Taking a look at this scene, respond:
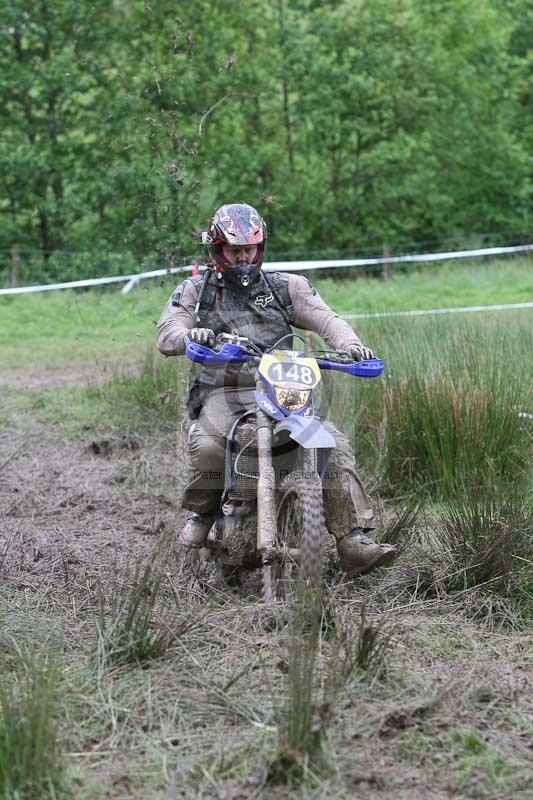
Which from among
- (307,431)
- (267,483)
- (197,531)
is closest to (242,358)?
(307,431)

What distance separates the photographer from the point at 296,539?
4852mm

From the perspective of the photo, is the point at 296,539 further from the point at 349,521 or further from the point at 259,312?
the point at 259,312

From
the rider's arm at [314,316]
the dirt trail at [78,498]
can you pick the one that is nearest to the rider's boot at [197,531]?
the dirt trail at [78,498]

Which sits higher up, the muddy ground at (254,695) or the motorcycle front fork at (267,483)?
the motorcycle front fork at (267,483)

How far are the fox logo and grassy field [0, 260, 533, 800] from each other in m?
1.23

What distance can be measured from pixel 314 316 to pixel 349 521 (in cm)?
112

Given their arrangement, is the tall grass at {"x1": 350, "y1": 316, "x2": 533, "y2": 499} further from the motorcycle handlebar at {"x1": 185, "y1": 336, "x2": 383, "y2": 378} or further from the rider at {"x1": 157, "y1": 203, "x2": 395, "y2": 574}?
the motorcycle handlebar at {"x1": 185, "y1": 336, "x2": 383, "y2": 378}

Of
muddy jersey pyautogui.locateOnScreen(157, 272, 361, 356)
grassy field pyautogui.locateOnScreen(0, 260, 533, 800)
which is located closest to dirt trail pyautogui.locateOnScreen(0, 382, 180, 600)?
grassy field pyautogui.locateOnScreen(0, 260, 533, 800)

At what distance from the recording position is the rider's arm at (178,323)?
5391 mm

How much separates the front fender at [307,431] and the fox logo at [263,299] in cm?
93

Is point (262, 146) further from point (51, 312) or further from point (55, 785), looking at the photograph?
point (55, 785)

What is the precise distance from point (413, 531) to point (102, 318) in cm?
1122

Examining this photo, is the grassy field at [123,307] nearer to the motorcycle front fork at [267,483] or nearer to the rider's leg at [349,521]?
the rider's leg at [349,521]

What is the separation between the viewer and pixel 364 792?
3.19 meters
